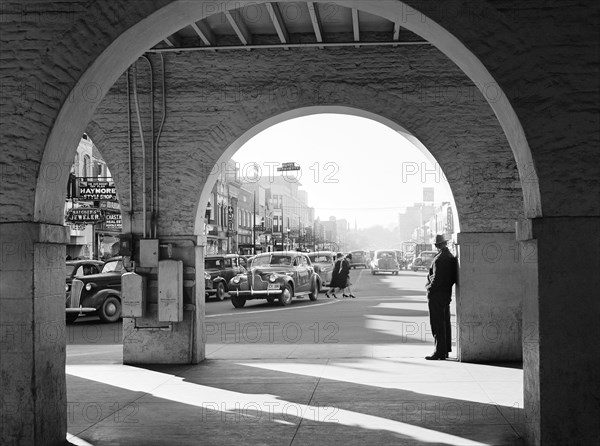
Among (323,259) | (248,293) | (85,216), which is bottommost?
(248,293)

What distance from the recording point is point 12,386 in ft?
19.1

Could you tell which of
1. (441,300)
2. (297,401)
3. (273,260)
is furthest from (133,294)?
(273,260)

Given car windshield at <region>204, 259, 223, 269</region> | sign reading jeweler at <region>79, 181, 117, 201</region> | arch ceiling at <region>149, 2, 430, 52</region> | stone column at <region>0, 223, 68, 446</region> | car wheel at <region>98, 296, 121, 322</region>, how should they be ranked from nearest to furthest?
stone column at <region>0, 223, 68, 446</region> < arch ceiling at <region>149, 2, 430, 52</region> < car wheel at <region>98, 296, 121, 322</region> < sign reading jeweler at <region>79, 181, 117, 201</region> < car windshield at <region>204, 259, 223, 269</region>

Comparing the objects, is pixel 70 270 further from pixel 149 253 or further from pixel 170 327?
pixel 170 327

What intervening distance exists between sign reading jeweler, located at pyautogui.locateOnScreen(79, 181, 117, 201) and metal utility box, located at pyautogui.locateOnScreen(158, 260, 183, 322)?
15.7m

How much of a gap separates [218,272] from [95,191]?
18.4 feet

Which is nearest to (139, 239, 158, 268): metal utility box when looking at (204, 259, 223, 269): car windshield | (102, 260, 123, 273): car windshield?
(102, 260, 123, 273): car windshield

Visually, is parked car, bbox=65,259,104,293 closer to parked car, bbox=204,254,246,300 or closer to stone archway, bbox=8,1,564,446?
parked car, bbox=204,254,246,300

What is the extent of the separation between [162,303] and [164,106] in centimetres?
315

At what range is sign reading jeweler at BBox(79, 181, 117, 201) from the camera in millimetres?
25719

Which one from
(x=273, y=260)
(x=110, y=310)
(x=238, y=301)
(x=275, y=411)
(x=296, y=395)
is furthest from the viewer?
(x=273, y=260)

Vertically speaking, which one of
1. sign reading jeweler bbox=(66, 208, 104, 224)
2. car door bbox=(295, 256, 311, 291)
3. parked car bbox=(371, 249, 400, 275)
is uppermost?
sign reading jeweler bbox=(66, 208, 104, 224)

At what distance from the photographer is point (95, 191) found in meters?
26.0

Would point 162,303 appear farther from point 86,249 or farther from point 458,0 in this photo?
point 86,249
